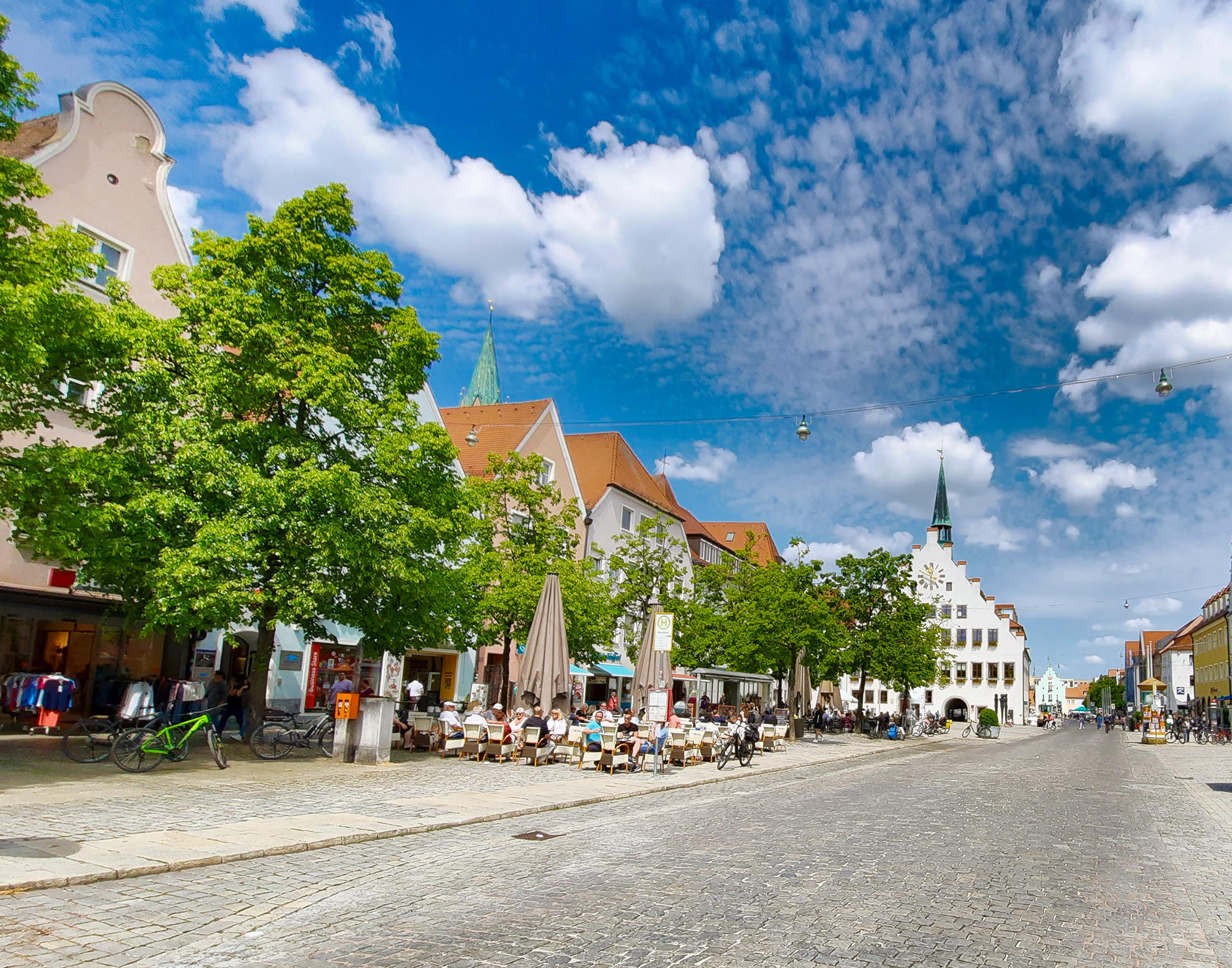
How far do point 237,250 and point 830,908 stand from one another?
15965 millimetres

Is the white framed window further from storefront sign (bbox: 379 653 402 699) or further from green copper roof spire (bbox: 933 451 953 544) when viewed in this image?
green copper roof spire (bbox: 933 451 953 544)

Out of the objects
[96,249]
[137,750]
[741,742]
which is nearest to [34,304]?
[137,750]

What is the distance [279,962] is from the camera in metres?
5.85

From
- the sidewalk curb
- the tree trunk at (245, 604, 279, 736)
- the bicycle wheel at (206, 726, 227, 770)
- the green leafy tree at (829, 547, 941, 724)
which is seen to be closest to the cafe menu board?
the sidewalk curb

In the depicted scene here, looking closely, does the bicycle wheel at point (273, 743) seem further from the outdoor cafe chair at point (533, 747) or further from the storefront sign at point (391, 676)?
the storefront sign at point (391, 676)

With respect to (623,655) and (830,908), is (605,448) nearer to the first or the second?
(623,655)

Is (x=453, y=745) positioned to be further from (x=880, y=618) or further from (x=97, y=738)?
(x=880, y=618)

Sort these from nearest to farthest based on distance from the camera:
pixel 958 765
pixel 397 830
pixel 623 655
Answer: pixel 397 830, pixel 958 765, pixel 623 655

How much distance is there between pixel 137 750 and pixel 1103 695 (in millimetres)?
179382

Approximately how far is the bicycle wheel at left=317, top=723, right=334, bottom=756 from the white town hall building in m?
73.4

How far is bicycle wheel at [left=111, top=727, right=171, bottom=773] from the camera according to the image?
14750 mm

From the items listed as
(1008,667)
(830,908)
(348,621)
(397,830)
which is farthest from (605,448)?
(1008,667)

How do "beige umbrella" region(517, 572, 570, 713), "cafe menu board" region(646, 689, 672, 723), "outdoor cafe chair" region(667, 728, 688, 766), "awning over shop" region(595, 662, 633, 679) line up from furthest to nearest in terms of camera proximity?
1. "awning over shop" region(595, 662, 633, 679)
2. "outdoor cafe chair" region(667, 728, 688, 766)
3. "beige umbrella" region(517, 572, 570, 713)
4. "cafe menu board" region(646, 689, 672, 723)

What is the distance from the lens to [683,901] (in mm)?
7762
